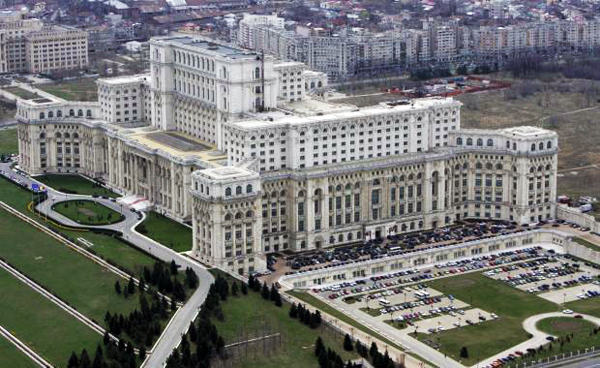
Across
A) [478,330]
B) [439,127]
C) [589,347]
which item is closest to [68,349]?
[478,330]

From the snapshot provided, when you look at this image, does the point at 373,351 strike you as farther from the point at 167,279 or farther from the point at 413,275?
the point at 413,275

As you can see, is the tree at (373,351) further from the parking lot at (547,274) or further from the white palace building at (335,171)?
the white palace building at (335,171)

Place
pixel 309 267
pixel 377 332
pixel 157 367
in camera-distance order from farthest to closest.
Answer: pixel 309 267, pixel 377 332, pixel 157 367

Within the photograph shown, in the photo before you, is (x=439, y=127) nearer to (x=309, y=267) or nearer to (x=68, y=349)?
(x=309, y=267)

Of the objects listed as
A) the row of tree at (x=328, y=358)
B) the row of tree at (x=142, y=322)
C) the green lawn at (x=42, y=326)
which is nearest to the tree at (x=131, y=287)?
the row of tree at (x=142, y=322)

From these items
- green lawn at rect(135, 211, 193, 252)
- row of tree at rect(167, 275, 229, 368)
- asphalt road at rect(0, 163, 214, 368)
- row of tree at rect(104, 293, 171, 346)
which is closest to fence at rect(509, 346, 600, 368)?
row of tree at rect(167, 275, 229, 368)

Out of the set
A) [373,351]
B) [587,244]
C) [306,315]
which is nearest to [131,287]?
[306,315]
